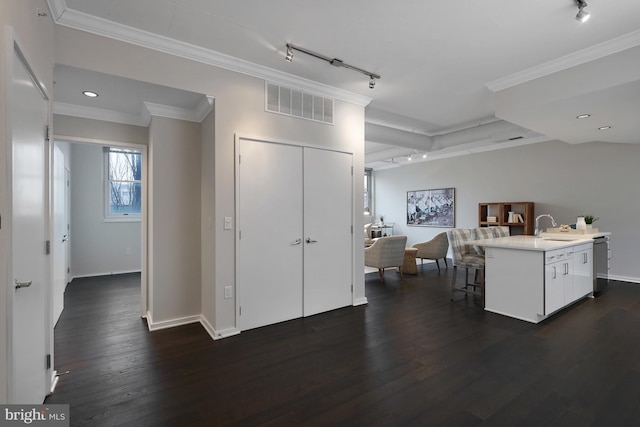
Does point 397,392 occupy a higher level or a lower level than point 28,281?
lower

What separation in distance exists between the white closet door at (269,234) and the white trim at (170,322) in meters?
0.76

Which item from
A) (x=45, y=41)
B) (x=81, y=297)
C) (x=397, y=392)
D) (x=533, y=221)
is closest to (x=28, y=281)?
(x=45, y=41)

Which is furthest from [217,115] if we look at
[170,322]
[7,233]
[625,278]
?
[625,278]

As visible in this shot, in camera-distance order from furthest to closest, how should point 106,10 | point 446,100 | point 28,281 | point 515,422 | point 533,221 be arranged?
point 533,221, point 446,100, point 106,10, point 515,422, point 28,281

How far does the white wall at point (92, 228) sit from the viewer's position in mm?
5824

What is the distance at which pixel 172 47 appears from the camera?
2861 millimetres

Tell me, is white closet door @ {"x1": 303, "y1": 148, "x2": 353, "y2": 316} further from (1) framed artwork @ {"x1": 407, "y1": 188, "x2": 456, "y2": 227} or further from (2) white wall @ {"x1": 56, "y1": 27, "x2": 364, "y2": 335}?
(1) framed artwork @ {"x1": 407, "y1": 188, "x2": 456, "y2": 227}

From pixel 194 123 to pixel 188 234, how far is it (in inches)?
53.3

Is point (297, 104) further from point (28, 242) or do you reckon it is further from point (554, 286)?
point (554, 286)

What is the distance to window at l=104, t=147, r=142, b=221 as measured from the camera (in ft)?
20.3

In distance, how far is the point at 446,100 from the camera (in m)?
4.43

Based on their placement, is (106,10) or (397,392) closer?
(397,392)

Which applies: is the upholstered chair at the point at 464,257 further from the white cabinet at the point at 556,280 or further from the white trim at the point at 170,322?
the white trim at the point at 170,322

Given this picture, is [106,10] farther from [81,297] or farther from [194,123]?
[81,297]
